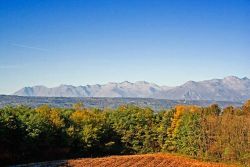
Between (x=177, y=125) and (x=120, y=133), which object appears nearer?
(x=177, y=125)

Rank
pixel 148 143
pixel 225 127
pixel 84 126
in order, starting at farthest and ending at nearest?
pixel 148 143, pixel 84 126, pixel 225 127

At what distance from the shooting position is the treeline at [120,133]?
7175cm

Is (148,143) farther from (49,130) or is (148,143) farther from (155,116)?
(49,130)

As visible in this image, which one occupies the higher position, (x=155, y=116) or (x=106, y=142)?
(x=155, y=116)

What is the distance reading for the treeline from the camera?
2825 inches

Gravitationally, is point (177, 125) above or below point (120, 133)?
above

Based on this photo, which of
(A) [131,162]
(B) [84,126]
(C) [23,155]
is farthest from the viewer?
(B) [84,126]

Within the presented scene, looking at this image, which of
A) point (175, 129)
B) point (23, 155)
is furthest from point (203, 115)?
point (23, 155)

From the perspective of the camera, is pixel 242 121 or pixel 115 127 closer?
pixel 242 121

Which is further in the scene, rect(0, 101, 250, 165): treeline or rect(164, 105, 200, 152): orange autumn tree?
rect(164, 105, 200, 152): orange autumn tree

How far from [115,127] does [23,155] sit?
87.3ft

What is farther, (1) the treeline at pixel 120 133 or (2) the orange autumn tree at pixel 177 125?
(2) the orange autumn tree at pixel 177 125

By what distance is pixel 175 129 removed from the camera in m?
89.9

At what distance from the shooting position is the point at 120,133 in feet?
301
